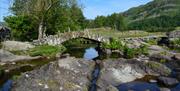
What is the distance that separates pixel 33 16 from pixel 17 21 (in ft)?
39.7

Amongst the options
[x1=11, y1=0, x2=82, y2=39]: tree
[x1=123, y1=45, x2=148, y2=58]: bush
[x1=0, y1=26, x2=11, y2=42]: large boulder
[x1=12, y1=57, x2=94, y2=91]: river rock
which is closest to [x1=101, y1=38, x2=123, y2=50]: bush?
[x1=123, y1=45, x2=148, y2=58]: bush

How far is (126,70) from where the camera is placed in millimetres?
47781

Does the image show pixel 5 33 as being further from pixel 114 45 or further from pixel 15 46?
pixel 114 45

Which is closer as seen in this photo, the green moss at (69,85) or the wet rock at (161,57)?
the green moss at (69,85)

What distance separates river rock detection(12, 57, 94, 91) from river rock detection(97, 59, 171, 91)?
2.53 m

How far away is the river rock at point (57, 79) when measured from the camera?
36938mm

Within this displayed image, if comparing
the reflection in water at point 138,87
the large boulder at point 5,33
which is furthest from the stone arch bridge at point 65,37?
the reflection in water at point 138,87

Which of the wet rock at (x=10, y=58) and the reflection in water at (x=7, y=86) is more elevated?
the wet rock at (x=10, y=58)

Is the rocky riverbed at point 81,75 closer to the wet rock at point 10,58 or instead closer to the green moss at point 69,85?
the green moss at point 69,85

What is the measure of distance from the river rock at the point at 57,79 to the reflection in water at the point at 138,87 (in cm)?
431

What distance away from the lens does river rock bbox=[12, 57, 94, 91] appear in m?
36.9

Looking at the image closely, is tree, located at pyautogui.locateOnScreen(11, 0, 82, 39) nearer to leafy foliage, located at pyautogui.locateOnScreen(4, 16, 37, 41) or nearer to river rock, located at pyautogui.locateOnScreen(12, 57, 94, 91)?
leafy foliage, located at pyautogui.locateOnScreen(4, 16, 37, 41)

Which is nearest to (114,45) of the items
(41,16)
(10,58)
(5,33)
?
→ (41,16)

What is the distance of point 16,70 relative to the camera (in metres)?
54.8
